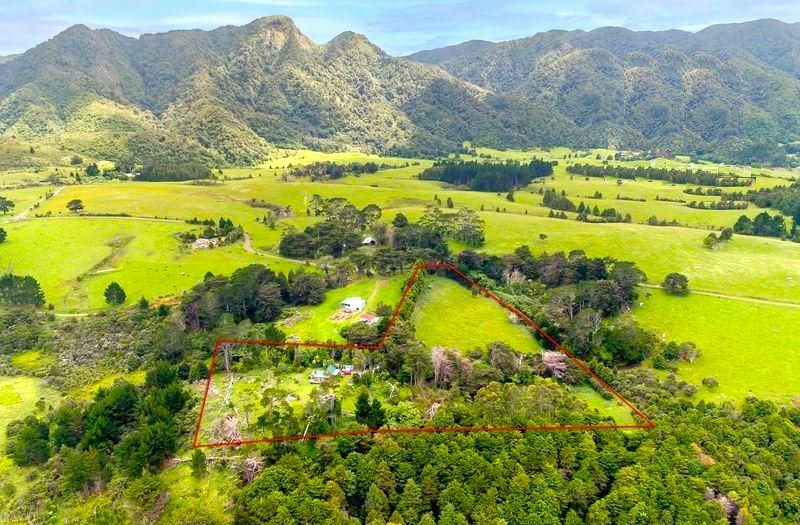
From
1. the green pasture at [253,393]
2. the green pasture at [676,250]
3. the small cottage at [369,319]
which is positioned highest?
the green pasture at [676,250]

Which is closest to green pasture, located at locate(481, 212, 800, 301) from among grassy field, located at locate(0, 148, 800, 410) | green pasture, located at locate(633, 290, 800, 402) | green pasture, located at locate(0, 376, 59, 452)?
grassy field, located at locate(0, 148, 800, 410)

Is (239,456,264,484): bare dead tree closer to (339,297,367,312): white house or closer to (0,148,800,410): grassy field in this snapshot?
(0,148,800,410): grassy field

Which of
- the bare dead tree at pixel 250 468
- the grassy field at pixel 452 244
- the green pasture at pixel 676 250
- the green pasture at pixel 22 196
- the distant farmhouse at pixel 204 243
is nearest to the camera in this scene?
the bare dead tree at pixel 250 468

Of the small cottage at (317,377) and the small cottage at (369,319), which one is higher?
the small cottage at (369,319)

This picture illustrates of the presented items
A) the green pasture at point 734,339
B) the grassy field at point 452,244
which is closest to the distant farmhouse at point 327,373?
the grassy field at point 452,244

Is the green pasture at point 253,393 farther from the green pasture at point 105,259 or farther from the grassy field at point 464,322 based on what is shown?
the green pasture at point 105,259

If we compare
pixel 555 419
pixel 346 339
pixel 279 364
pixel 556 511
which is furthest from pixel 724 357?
pixel 279 364

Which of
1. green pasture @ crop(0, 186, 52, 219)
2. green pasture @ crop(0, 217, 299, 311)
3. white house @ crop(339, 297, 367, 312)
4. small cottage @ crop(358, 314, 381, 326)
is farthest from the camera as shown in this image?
green pasture @ crop(0, 186, 52, 219)

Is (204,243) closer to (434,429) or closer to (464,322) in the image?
(464,322)
